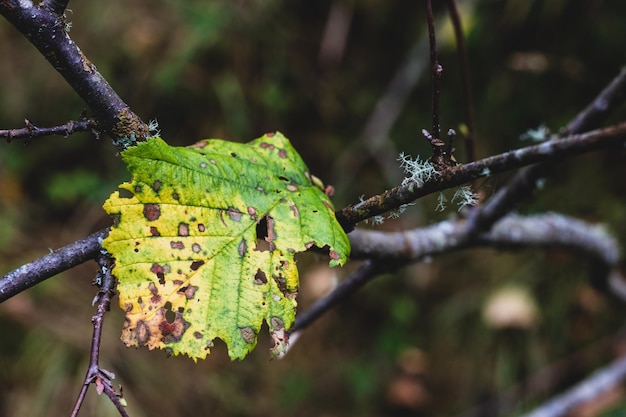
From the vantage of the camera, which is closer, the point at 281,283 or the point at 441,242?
the point at 281,283

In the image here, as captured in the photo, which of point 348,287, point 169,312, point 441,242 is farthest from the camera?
point 169,312

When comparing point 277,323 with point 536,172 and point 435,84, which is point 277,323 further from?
point 536,172

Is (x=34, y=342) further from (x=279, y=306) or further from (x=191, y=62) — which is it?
(x=279, y=306)

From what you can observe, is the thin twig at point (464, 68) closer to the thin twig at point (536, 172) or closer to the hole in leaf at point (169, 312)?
the thin twig at point (536, 172)

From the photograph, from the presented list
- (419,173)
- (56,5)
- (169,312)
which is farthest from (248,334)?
(169,312)

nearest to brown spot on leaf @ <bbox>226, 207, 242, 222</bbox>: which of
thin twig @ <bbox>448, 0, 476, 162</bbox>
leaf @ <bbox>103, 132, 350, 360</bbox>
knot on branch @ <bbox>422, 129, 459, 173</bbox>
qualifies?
leaf @ <bbox>103, 132, 350, 360</bbox>

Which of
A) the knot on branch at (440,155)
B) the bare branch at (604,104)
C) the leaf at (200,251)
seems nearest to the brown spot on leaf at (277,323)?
the leaf at (200,251)

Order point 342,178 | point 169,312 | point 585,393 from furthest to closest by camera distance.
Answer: point 342,178 → point 169,312 → point 585,393
